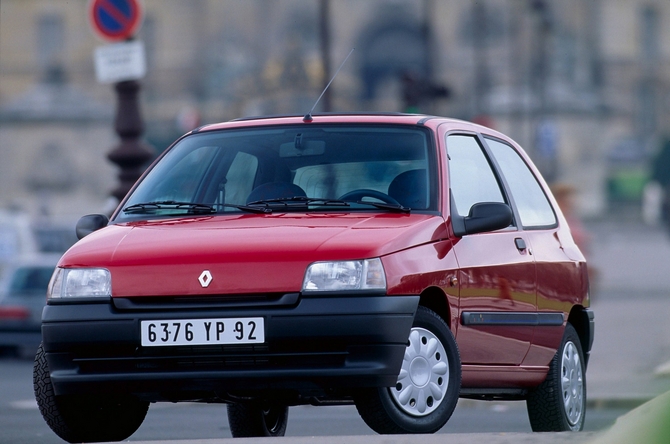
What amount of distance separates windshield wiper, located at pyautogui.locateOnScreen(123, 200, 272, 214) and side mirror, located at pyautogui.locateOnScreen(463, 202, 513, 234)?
0.85 metres

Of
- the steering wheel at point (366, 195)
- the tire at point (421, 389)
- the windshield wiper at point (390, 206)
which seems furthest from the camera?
the steering wheel at point (366, 195)

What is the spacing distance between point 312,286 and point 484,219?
1.10m

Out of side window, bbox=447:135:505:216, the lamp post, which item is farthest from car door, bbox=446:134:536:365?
the lamp post

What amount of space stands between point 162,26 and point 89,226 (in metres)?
77.3

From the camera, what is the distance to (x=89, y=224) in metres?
7.21

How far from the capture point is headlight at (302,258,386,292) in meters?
6.04

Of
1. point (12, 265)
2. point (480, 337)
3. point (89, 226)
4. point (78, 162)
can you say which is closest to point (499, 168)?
point (480, 337)

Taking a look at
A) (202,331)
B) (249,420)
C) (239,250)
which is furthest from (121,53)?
(202,331)

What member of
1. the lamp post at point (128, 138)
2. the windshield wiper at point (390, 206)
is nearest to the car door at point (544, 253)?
the windshield wiper at point (390, 206)

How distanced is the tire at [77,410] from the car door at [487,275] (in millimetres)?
1423

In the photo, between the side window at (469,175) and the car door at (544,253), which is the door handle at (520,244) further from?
the side window at (469,175)

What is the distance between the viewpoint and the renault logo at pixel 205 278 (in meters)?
6.09

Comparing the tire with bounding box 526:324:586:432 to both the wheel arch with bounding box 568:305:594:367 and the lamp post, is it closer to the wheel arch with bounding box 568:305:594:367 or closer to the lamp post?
the wheel arch with bounding box 568:305:594:367

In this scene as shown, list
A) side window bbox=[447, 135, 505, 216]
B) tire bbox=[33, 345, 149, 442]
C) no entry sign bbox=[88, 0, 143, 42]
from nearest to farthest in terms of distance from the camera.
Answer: tire bbox=[33, 345, 149, 442] < side window bbox=[447, 135, 505, 216] < no entry sign bbox=[88, 0, 143, 42]
